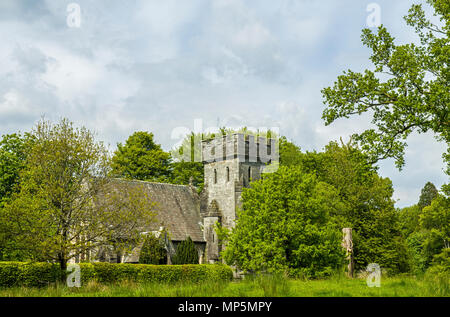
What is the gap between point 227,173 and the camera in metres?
43.3

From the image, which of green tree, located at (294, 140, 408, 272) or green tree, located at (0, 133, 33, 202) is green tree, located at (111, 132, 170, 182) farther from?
green tree, located at (294, 140, 408, 272)

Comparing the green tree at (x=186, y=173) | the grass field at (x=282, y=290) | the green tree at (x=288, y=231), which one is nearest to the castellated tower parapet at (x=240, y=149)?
the green tree at (x=186, y=173)

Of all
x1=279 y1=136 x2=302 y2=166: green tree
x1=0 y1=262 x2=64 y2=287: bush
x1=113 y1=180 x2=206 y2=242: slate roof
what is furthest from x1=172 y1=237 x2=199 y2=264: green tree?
x1=279 y1=136 x2=302 y2=166: green tree

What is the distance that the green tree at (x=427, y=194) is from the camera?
83.4 metres

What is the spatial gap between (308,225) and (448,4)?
12.3m

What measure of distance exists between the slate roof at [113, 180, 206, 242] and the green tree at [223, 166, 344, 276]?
1377 cm

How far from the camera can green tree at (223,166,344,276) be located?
932 inches

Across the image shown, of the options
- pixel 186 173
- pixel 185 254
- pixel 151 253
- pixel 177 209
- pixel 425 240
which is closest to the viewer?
pixel 151 253

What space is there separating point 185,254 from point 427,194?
62.6 meters

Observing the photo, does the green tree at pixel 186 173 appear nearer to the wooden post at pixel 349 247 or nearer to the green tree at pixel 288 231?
the green tree at pixel 288 231

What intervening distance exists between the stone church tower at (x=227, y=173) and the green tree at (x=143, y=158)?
34.1ft

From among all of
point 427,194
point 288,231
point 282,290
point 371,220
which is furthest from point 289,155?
point 427,194

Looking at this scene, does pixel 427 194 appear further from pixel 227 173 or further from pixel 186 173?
pixel 227 173
